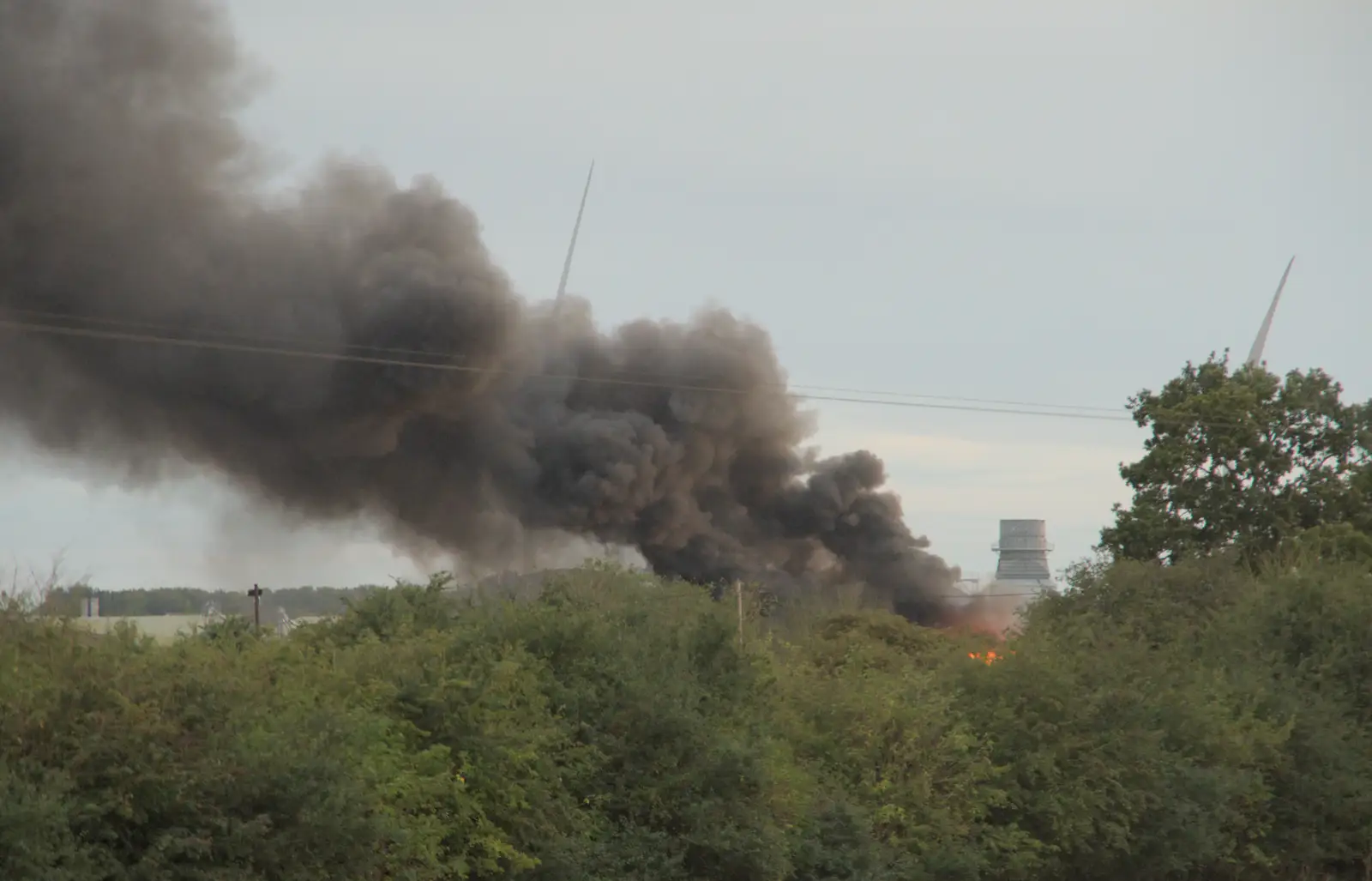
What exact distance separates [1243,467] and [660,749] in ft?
120

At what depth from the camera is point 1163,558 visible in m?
48.6

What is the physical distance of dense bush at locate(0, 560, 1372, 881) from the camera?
443 inches

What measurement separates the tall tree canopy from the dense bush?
1885 centimetres

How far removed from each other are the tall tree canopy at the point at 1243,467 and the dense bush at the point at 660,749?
1885 cm

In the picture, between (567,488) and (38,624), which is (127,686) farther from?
(567,488)

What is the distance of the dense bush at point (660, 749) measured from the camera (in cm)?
1126

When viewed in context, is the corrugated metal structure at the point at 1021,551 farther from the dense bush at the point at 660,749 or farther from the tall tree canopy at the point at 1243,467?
the dense bush at the point at 660,749

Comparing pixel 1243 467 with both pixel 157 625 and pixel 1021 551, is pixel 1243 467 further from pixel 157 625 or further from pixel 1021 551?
pixel 157 625

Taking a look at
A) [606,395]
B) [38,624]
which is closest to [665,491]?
[606,395]

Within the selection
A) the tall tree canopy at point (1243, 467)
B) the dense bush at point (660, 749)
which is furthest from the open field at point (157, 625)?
the tall tree canopy at point (1243, 467)

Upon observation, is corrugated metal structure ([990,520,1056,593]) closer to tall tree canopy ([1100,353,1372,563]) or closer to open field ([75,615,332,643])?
tall tree canopy ([1100,353,1372,563])

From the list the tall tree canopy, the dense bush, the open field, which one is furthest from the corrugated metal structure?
the open field

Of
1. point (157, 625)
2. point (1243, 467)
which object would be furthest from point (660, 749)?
point (1243, 467)

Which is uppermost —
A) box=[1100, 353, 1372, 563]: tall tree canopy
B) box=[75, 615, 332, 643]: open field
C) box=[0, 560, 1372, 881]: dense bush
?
box=[1100, 353, 1372, 563]: tall tree canopy
